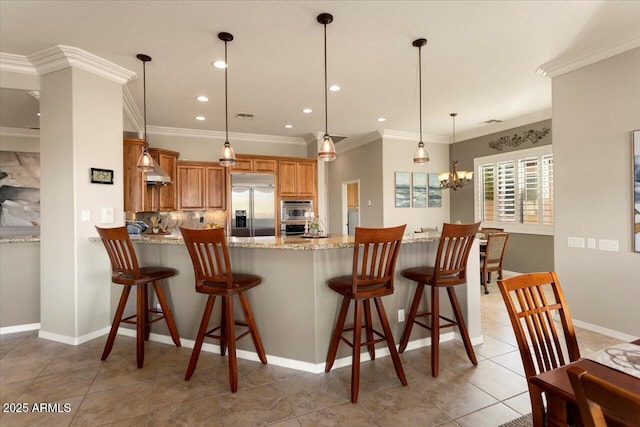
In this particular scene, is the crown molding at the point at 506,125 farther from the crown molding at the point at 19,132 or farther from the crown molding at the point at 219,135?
the crown molding at the point at 19,132

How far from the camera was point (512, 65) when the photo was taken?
3535 millimetres

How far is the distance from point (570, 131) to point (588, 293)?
67.8 inches

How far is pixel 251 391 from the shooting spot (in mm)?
2234

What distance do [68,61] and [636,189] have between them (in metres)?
5.48

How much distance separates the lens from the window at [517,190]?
5203 millimetres

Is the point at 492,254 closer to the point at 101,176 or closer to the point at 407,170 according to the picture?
the point at 407,170

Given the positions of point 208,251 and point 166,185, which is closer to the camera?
point 208,251

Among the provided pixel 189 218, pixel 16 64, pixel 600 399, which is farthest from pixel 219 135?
pixel 600 399

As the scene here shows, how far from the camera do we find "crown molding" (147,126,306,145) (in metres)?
5.84

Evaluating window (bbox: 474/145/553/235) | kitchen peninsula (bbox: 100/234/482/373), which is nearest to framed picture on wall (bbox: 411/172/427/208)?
window (bbox: 474/145/553/235)

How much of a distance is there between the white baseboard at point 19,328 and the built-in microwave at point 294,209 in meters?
3.80

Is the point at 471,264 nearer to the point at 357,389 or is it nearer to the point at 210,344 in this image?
the point at 357,389

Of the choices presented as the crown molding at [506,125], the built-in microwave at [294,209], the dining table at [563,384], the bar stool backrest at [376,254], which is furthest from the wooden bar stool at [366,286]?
the crown molding at [506,125]

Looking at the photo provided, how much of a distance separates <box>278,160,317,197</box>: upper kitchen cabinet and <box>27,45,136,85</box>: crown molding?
11.0 feet
